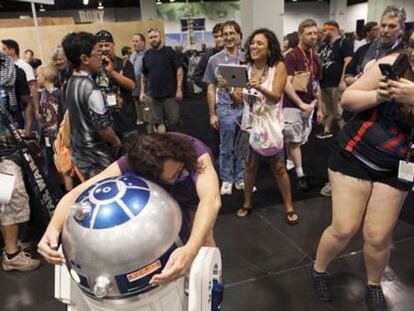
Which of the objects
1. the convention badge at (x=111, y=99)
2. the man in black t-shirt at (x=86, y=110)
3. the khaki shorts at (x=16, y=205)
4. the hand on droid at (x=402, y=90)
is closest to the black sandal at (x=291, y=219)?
the man in black t-shirt at (x=86, y=110)

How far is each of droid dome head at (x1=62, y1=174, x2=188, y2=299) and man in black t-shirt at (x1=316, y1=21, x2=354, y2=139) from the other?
3863 mm

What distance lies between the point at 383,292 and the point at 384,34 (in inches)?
64.3

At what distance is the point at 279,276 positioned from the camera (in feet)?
7.58

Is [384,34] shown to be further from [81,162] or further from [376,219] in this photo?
[81,162]

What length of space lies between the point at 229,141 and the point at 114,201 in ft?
7.56

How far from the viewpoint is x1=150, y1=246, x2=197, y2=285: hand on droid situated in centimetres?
105

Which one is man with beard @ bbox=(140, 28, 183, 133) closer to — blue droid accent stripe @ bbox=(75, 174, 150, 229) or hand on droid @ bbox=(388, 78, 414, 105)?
hand on droid @ bbox=(388, 78, 414, 105)

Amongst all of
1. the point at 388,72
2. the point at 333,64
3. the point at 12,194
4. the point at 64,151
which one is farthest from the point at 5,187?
the point at 333,64

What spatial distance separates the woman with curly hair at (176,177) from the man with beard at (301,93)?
6.60ft

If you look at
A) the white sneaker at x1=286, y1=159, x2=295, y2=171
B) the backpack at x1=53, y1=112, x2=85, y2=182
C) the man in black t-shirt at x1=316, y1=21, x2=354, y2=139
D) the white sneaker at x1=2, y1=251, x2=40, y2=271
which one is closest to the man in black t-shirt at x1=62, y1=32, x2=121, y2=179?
the backpack at x1=53, y1=112, x2=85, y2=182

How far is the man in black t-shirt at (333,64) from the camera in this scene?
466 cm

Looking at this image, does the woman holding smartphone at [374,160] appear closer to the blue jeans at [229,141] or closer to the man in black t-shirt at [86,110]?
the man in black t-shirt at [86,110]

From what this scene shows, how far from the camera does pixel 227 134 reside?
10.8ft

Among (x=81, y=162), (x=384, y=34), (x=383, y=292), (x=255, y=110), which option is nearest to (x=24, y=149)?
(x=81, y=162)
